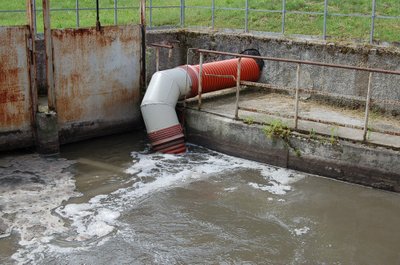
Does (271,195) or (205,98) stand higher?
(205,98)

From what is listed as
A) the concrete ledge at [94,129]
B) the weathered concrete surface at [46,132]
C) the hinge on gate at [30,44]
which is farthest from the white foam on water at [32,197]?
the hinge on gate at [30,44]

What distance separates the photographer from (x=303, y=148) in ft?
31.4

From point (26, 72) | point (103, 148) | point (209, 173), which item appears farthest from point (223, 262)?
point (26, 72)

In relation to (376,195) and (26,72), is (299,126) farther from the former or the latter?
(26,72)

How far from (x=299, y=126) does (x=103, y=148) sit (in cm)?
367

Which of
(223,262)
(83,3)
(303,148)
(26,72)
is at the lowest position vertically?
(223,262)

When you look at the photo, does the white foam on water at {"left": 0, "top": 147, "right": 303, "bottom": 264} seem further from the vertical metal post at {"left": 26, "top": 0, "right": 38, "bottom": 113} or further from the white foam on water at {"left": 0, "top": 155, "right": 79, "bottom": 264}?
the vertical metal post at {"left": 26, "top": 0, "right": 38, "bottom": 113}

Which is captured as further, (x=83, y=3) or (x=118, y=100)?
(x=83, y=3)

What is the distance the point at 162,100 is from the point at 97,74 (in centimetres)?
152

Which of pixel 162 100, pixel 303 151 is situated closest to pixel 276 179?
pixel 303 151

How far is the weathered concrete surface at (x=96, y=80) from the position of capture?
10.6m

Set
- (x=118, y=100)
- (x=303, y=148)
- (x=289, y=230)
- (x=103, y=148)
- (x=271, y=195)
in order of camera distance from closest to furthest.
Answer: (x=289, y=230) < (x=271, y=195) < (x=303, y=148) < (x=103, y=148) < (x=118, y=100)

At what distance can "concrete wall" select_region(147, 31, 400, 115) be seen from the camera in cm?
1089

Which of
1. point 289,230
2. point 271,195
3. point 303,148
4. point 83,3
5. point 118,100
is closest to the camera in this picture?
point 289,230
